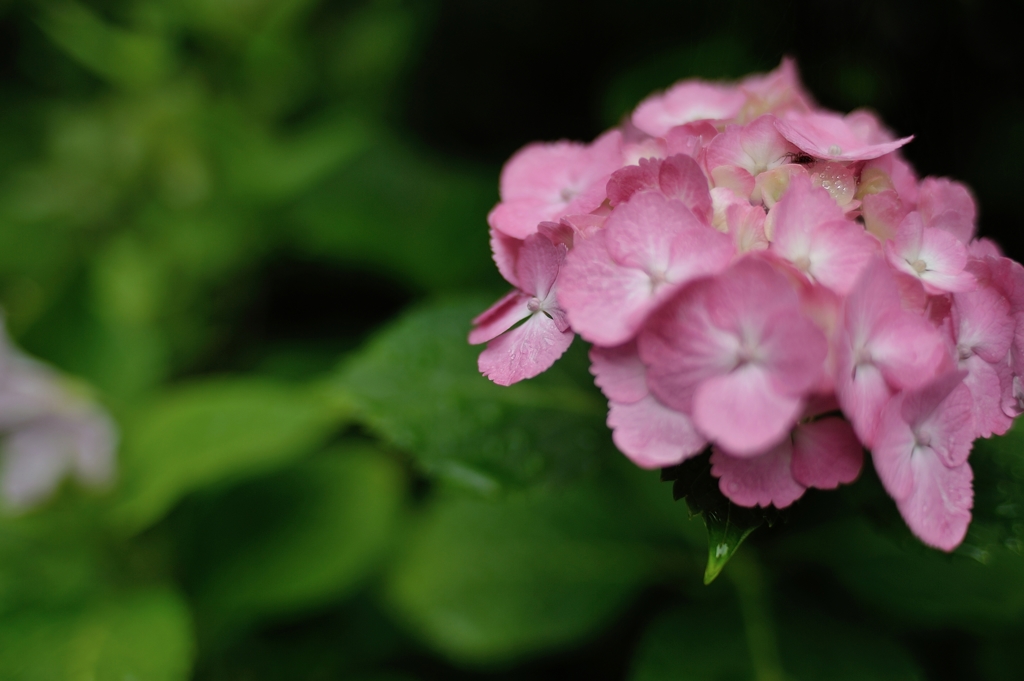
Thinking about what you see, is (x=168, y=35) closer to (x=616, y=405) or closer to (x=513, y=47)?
(x=513, y=47)

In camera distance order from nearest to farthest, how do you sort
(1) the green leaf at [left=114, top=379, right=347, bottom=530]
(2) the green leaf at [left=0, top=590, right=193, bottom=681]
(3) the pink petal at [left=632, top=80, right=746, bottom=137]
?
(3) the pink petal at [left=632, top=80, right=746, bottom=137], (2) the green leaf at [left=0, top=590, right=193, bottom=681], (1) the green leaf at [left=114, top=379, right=347, bottom=530]

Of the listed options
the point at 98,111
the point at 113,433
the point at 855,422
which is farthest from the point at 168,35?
the point at 855,422

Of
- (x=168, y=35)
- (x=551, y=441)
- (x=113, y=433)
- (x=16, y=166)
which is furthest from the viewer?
(x=16, y=166)

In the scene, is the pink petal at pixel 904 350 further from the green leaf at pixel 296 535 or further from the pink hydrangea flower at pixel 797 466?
the green leaf at pixel 296 535

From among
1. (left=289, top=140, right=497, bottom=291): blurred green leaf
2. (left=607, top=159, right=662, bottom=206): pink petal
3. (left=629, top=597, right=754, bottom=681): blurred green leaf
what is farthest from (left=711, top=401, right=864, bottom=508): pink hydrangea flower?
(left=289, top=140, right=497, bottom=291): blurred green leaf

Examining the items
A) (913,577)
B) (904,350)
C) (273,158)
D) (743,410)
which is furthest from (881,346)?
(273,158)

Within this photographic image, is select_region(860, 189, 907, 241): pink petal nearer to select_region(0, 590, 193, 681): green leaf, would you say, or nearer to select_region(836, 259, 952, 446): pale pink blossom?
select_region(836, 259, 952, 446): pale pink blossom

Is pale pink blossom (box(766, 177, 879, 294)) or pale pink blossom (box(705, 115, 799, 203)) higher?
pale pink blossom (box(705, 115, 799, 203))

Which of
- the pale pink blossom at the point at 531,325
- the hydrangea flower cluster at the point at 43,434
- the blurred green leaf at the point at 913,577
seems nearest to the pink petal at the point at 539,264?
the pale pink blossom at the point at 531,325

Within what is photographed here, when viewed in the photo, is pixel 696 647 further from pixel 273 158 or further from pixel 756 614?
pixel 273 158
